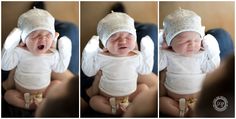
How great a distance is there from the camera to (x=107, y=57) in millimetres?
2205

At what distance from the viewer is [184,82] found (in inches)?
87.0

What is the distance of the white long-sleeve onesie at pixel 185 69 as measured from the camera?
2.20 m

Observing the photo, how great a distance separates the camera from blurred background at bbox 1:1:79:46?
86.8 inches

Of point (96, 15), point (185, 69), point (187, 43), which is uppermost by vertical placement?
point (96, 15)

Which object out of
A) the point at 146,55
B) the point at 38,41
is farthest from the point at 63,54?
the point at 146,55

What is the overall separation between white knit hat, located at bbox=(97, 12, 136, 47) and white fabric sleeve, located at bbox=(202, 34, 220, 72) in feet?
1.02

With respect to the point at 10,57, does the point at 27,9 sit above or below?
above

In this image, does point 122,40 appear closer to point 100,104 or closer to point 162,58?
point 162,58

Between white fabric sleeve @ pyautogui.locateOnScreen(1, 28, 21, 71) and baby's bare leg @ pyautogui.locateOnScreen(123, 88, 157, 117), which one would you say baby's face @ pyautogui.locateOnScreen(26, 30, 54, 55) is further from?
baby's bare leg @ pyautogui.locateOnScreen(123, 88, 157, 117)

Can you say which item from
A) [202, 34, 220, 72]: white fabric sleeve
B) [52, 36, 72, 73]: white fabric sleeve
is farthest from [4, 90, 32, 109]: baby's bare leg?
[202, 34, 220, 72]: white fabric sleeve

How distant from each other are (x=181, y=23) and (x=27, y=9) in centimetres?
66

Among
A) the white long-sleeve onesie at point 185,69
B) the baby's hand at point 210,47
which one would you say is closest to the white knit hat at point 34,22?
the white long-sleeve onesie at point 185,69

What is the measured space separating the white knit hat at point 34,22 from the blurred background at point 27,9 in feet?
0.09

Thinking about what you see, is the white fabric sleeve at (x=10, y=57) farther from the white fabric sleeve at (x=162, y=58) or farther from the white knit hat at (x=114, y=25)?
the white fabric sleeve at (x=162, y=58)
